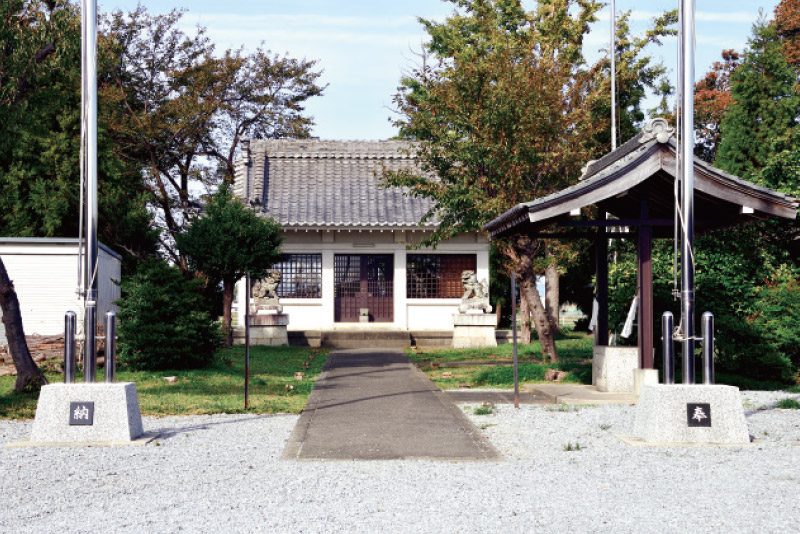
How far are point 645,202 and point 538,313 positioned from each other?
586cm

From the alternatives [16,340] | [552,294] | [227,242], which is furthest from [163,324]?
[552,294]

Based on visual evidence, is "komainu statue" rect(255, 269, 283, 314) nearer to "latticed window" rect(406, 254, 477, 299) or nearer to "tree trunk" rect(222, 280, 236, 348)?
"tree trunk" rect(222, 280, 236, 348)

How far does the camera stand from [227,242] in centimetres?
2233

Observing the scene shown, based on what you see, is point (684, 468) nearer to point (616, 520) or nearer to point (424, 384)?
point (616, 520)

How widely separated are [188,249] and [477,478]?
16.7 metres

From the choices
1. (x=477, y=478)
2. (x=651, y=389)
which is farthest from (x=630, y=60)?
(x=477, y=478)

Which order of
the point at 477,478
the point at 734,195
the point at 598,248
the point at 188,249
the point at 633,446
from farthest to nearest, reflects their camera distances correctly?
1. the point at 188,249
2. the point at 598,248
3. the point at 734,195
4. the point at 633,446
5. the point at 477,478

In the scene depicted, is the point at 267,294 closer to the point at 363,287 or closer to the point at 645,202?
the point at 363,287

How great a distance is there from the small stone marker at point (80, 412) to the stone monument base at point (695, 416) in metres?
5.80

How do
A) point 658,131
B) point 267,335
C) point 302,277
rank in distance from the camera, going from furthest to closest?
point 302,277 → point 267,335 → point 658,131

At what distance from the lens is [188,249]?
22.4 m

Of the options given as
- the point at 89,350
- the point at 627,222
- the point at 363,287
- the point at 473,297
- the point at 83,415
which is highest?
the point at 627,222

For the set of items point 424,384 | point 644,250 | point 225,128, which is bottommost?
point 424,384

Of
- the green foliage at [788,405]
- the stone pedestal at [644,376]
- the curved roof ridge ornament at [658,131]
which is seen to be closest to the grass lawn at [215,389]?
the stone pedestal at [644,376]
